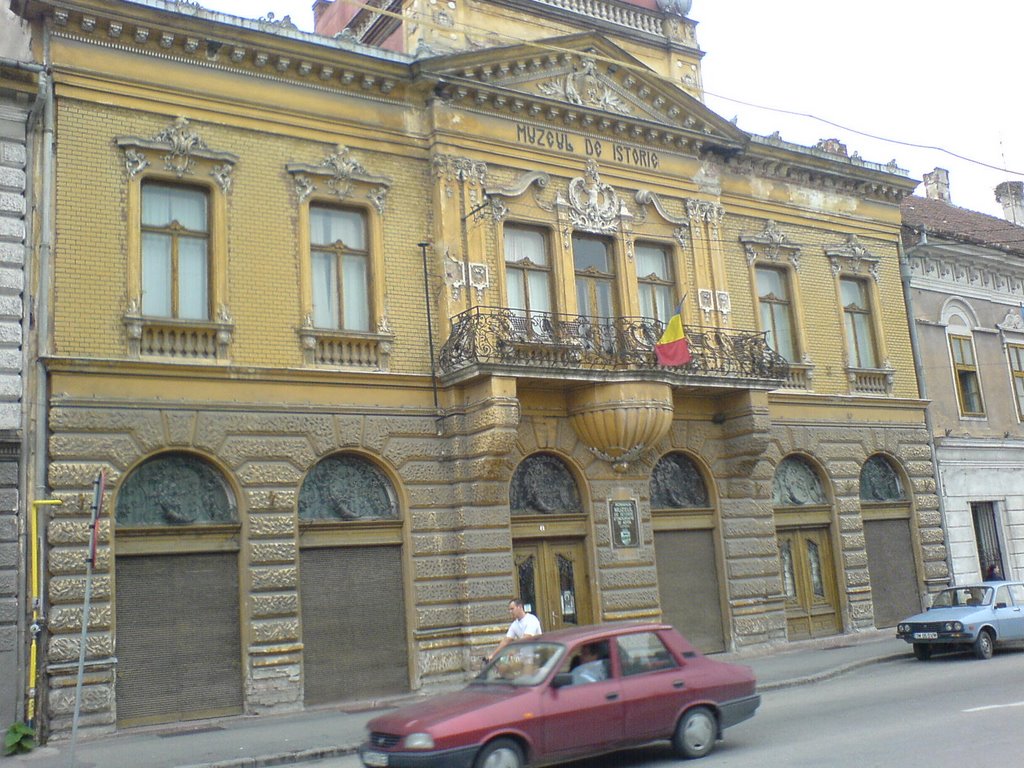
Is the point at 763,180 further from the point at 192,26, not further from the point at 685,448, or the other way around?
the point at 192,26

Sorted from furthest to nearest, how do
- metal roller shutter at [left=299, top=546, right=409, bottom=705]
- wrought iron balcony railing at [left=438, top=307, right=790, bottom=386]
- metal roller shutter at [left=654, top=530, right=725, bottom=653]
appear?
metal roller shutter at [left=654, top=530, right=725, bottom=653]
wrought iron balcony railing at [left=438, top=307, right=790, bottom=386]
metal roller shutter at [left=299, top=546, right=409, bottom=705]

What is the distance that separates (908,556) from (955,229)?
396 inches

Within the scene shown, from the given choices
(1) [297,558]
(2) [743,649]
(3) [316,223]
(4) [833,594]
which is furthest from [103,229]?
(4) [833,594]

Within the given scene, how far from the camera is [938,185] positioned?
114 feet

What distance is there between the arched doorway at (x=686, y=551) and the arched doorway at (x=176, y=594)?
8248mm

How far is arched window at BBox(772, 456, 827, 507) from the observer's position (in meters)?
22.4

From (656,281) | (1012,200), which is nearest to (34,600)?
(656,281)

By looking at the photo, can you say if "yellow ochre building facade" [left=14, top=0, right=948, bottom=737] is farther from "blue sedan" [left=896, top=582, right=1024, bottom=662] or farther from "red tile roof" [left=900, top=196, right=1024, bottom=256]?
"red tile roof" [left=900, top=196, right=1024, bottom=256]

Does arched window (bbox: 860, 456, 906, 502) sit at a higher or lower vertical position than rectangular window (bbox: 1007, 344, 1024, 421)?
lower

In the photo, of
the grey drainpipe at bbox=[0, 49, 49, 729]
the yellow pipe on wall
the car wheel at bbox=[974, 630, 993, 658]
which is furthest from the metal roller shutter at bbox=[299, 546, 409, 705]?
the car wheel at bbox=[974, 630, 993, 658]

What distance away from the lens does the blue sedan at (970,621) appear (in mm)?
18625

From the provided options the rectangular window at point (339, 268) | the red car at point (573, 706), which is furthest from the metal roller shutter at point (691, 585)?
the red car at point (573, 706)

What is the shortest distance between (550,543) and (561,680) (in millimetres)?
8596

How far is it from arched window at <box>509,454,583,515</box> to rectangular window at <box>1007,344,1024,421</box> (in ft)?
48.2
